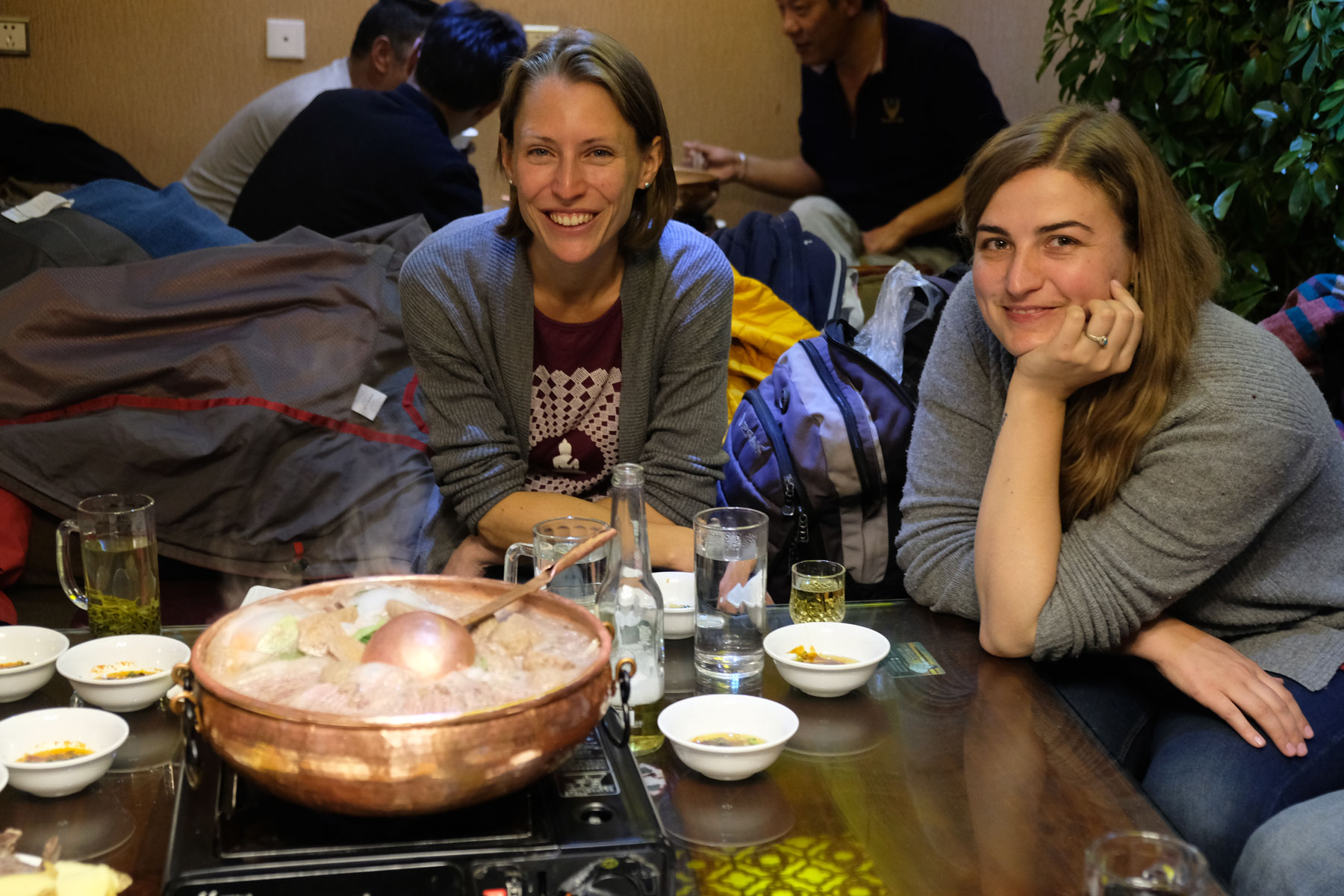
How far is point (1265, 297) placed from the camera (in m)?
2.67

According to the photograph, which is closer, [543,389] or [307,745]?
[307,745]

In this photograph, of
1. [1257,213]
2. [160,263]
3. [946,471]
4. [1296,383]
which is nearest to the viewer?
[1296,383]

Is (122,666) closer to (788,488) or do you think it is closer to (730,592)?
(730,592)

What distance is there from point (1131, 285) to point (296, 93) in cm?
259

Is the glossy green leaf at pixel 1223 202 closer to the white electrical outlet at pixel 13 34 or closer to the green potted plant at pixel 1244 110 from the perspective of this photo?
the green potted plant at pixel 1244 110

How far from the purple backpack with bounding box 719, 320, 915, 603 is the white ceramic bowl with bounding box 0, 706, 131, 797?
119cm

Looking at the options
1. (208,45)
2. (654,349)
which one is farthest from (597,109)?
(208,45)

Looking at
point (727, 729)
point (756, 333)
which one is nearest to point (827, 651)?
point (727, 729)

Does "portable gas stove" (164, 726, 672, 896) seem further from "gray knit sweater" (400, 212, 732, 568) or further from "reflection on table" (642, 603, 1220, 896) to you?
"gray knit sweater" (400, 212, 732, 568)

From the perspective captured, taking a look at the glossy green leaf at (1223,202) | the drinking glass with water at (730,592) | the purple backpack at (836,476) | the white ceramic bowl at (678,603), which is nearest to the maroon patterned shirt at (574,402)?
the purple backpack at (836,476)

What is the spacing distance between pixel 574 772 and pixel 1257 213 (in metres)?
2.15

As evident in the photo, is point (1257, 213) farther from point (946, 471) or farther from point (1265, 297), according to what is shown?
point (946, 471)

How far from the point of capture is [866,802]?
3.30 feet

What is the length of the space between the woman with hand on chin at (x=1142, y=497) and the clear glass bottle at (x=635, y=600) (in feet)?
1.35
